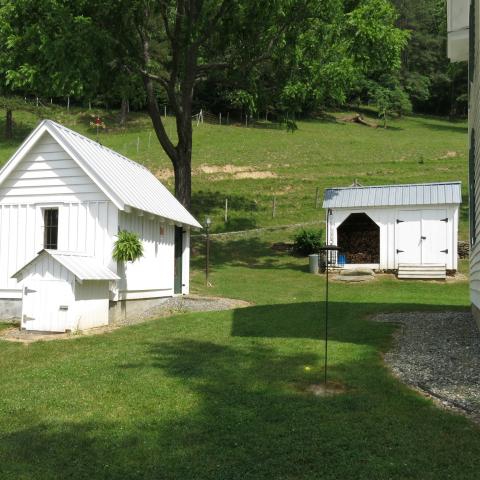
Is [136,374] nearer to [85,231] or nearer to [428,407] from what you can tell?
[428,407]

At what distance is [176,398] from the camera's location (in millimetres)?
7094

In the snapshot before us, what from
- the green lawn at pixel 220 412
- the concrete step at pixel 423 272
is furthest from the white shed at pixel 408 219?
the green lawn at pixel 220 412

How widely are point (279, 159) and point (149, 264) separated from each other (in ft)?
110

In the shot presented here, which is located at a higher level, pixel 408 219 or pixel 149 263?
pixel 408 219

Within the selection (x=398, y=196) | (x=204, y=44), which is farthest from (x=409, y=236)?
(x=204, y=44)

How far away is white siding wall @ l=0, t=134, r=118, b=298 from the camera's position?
14.2m

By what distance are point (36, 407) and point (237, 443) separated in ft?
9.79

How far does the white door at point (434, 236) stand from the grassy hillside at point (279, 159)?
643 cm

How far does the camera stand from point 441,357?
8.80 metres

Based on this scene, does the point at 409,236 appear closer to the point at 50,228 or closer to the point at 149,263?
the point at 149,263

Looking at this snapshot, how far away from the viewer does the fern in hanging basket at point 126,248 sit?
13742 millimetres

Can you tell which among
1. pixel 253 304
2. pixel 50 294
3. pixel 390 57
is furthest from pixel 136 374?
pixel 390 57

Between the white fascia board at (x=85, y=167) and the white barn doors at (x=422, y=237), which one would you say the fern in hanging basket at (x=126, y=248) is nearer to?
the white fascia board at (x=85, y=167)

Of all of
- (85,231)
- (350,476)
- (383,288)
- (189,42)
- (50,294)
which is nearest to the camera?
(350,476)
